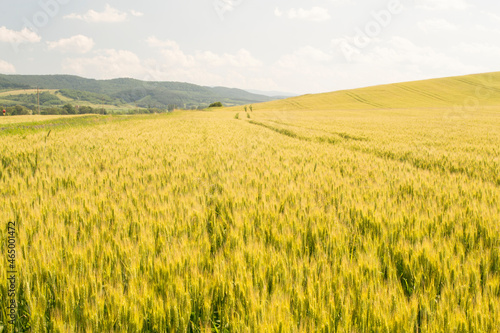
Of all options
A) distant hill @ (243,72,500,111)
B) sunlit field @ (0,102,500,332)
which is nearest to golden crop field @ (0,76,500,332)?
sunlit field @ (0,102,500,332)

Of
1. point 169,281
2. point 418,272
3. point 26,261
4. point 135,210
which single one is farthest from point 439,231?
point 26,261

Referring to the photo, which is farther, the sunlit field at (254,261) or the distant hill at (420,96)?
the distant hill at (420,96)

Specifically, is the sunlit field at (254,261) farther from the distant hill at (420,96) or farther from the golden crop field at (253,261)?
the distant hill at (420,96)

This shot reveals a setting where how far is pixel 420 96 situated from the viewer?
74.9 meters

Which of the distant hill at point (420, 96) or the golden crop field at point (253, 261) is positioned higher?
the distant hill at point (420, 96)

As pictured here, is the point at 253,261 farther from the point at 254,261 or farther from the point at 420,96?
the point at 420,96

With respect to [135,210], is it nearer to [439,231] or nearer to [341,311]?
[341,311]

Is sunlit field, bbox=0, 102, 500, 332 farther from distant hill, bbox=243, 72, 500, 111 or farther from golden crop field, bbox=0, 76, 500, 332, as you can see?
distant hill, bbox=243, 72, 500, 111

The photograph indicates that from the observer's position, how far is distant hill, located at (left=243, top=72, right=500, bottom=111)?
6725 centimetres

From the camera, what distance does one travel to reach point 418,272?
1.63m

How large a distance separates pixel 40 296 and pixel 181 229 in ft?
3.16

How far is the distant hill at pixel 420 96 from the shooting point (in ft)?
221

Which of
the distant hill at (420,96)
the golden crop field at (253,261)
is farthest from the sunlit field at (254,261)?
the distant hill at (420,96)

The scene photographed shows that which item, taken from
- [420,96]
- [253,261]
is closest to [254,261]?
[253,261]
